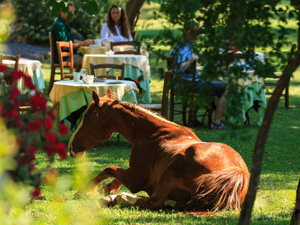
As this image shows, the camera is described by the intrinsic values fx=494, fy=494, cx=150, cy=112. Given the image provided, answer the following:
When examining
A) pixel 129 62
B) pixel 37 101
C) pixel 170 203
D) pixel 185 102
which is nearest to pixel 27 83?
pixel 37 101

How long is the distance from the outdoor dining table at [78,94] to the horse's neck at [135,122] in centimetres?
292

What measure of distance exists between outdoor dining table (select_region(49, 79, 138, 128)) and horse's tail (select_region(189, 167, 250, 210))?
3.83 metres

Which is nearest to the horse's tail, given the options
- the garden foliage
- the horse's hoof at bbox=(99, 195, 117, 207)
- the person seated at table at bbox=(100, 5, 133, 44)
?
the horse's hoof at bbox=(99, 195, 117, 207)

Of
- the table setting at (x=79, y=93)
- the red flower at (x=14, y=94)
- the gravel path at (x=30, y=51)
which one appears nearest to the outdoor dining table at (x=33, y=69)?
the table setting at (x=79, y=93)

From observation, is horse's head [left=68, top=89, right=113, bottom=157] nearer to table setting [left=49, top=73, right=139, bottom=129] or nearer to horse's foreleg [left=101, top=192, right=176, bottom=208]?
horse's foreleg [left=101, top=192, right=176, bottom=208]

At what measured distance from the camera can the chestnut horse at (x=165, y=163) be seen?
183 inches

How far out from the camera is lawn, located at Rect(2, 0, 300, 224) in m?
1.58

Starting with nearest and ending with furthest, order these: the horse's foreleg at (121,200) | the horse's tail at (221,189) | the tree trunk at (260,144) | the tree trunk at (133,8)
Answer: the tree trunk at (260,144) → the horse's tail at (221,189) → the horse's foreleg at (121,200) → the tree trunk at (133,8)

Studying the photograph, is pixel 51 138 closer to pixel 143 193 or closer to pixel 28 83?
pixel 28 83

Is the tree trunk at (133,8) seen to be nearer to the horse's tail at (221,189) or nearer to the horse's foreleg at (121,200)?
the horse's foreleg at (121,200)

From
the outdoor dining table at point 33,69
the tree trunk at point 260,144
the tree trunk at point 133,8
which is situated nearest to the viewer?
the tree trunk at point 260,144

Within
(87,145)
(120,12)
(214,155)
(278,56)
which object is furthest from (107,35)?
(278,56)

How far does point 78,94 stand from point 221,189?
4277 millimetres

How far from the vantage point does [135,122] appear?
5.28 metres
